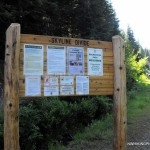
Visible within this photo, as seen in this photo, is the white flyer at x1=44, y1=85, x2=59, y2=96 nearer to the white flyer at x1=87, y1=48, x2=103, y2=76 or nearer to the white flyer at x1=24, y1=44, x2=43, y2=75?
the white flyer at x1=24, y1=44, x2=43, y2=75

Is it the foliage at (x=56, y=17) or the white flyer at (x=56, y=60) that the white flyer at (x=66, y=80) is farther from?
the foliage at (x=56, y=17)

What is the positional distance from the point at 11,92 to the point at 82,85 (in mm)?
1427

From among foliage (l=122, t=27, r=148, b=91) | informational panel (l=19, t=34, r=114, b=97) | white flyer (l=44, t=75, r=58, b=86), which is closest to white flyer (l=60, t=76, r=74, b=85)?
informational panel (l=19, t=34, r=114, b=97)

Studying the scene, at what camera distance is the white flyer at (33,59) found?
19.9ft

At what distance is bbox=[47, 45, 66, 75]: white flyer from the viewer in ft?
20.8

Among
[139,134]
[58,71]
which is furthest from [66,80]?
[139,134]

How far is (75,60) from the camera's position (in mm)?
6656

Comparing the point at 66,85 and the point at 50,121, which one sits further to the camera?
the point at 50,121

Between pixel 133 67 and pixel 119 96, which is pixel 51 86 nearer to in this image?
pixel 119 96

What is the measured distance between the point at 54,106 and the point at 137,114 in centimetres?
608

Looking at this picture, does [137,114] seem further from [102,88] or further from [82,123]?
[102,88]

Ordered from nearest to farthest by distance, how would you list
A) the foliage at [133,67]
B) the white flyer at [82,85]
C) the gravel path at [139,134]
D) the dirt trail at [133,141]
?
the white flyer at [82,85] < the dirt trail at [133,141] < the gravel path at [139,134] < the foliage at [133,67]

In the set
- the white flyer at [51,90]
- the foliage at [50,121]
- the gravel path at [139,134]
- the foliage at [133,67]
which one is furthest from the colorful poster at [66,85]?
the foliage at [133,67]

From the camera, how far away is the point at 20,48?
19.8ft
